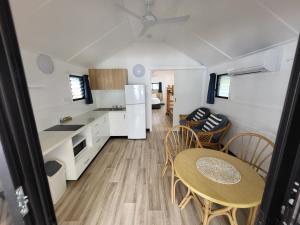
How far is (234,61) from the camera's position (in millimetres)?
2924

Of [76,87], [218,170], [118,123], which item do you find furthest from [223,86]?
[76,87]

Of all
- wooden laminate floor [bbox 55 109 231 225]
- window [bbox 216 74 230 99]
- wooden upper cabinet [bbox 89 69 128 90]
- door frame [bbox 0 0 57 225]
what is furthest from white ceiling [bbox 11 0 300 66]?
wooden laminate floor [bbox 55 109 231 225]

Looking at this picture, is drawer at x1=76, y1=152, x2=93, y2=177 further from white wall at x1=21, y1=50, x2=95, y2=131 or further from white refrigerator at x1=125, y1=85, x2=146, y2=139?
white refrigerator at x1=125, y1=85, x2=146, y2=139

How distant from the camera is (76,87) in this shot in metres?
3.41

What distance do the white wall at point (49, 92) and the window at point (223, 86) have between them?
3581 mm

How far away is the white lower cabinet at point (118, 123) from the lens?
3865mm

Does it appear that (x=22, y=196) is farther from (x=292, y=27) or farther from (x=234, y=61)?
(x=234, y=61)

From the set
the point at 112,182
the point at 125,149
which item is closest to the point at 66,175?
the point at 112,182

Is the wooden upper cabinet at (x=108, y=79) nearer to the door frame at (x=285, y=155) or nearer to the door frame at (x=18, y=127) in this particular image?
the door frame at (x=18, y=127)

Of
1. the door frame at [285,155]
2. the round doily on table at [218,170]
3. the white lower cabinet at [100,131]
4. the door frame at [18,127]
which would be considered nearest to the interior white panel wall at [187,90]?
the white lower cabinet at [100,131]

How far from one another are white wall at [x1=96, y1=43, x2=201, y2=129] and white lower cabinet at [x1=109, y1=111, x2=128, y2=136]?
1203 millimetres

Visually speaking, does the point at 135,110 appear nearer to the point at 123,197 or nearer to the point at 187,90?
the point at 187,90

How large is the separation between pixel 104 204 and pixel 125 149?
157 cm

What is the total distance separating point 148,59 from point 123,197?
3.64 meters
